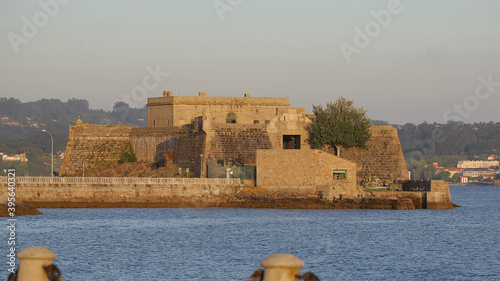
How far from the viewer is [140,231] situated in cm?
4875

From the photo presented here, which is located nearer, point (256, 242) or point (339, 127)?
point (256, 242)

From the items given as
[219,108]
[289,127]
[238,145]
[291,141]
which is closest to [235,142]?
[238,145]

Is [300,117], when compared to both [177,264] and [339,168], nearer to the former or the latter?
[339,168]

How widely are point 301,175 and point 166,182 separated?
30.3 feet

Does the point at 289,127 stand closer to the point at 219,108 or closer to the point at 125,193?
the point at 219,108

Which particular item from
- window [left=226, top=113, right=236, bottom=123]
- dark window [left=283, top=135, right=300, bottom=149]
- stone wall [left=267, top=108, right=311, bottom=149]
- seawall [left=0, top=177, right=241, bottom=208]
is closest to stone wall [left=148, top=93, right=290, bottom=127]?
window [left=226, top=113, right=236, bottom=123]

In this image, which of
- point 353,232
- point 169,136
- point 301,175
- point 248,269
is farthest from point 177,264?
point 169,136

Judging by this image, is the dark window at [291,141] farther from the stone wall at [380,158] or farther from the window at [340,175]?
the window at [340,175]

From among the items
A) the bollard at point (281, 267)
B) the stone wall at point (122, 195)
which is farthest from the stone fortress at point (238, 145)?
the bollard at point (281, 267)

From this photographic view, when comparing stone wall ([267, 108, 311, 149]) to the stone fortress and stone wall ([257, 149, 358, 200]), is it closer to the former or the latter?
the stone fortress

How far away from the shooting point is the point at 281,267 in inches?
533

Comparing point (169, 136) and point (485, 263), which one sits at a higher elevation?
point (169, 136)

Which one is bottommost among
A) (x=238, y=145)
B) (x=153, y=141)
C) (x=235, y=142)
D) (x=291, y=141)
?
(x=238, y=145)

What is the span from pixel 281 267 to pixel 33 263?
3785 mm
